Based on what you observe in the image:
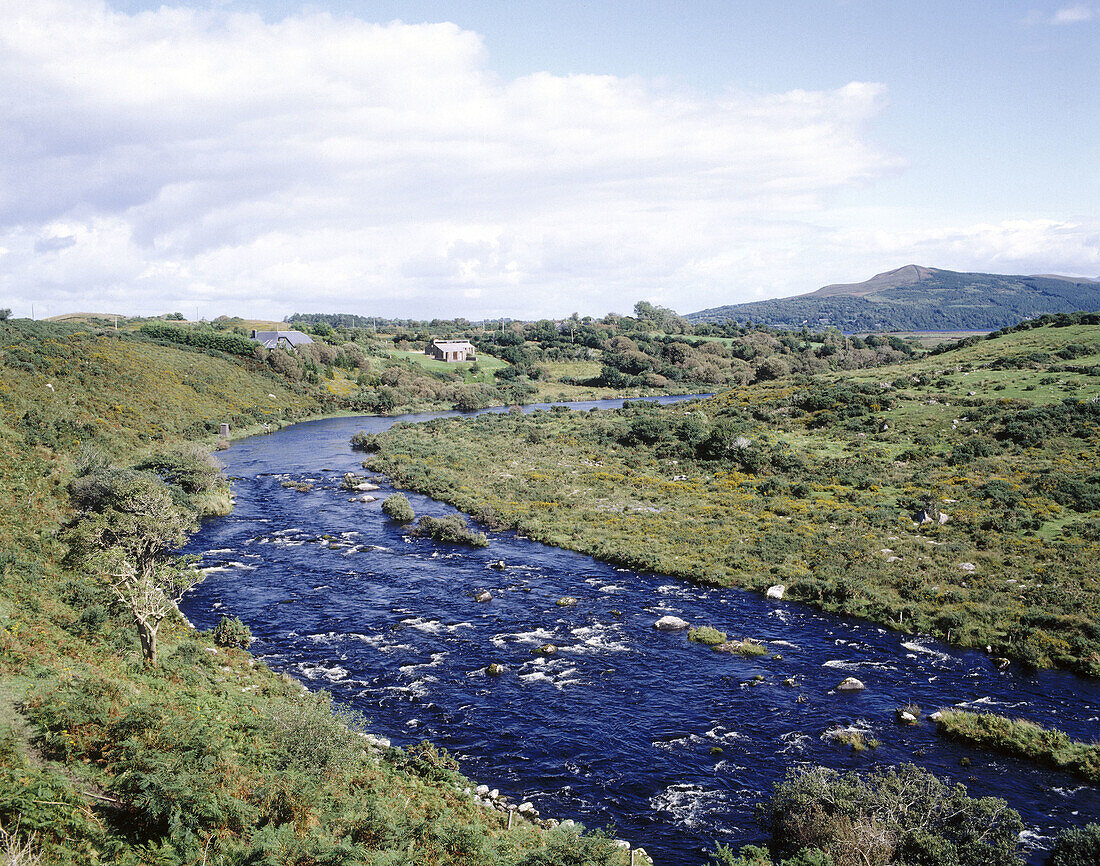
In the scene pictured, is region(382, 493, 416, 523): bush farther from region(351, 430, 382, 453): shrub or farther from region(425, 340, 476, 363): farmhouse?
region(425, 340, 476, 363): farmhouse

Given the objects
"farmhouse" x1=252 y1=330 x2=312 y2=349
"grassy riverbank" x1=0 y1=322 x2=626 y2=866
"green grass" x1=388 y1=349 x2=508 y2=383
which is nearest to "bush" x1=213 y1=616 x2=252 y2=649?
"grassy riverbank" x1=0 y1=322 x2=626 y2=866

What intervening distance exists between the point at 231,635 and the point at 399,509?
20.5 m

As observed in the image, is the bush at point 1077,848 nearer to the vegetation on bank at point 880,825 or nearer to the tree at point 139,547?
the vegetation on bank at point 880,825

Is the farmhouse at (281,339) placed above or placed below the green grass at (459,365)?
above

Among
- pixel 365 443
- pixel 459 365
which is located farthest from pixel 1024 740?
pixel 459 365

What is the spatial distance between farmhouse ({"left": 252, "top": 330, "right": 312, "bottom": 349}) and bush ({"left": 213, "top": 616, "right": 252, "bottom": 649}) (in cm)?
10215

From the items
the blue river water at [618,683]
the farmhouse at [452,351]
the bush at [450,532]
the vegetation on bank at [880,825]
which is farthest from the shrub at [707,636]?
the farmhouse at [452,351]

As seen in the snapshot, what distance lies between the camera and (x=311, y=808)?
48.2 ft

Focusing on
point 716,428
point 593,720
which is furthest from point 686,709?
point 716,428

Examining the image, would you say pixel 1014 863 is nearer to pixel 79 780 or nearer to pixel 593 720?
pixel 593 720

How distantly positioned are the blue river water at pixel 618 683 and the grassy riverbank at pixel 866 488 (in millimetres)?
2711

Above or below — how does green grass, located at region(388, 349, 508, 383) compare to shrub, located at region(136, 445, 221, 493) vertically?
above

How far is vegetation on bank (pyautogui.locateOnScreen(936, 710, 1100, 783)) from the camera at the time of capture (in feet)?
63.8

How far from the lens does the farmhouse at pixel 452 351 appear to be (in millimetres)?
151625
